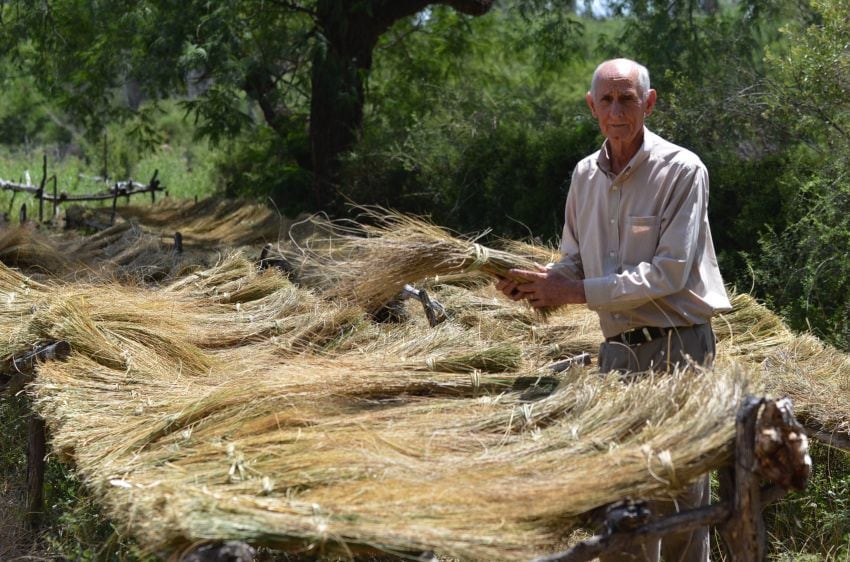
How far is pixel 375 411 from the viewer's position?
343cm

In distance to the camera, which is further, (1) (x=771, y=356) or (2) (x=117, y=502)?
(1) (x=771, y=356)

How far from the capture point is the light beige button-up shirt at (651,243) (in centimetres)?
327

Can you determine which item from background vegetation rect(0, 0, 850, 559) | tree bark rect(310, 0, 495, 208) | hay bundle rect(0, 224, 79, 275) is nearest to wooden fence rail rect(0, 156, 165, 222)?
background vegetation rect(0, 0, 850, 559)

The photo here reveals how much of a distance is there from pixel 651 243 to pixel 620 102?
0.44 metres

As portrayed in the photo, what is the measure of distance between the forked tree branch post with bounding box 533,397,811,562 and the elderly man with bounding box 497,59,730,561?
281 mm

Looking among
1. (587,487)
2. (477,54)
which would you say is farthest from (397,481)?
(477,54)

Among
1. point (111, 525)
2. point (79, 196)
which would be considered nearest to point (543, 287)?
point (111, 525)

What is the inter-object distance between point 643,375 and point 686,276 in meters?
0.34

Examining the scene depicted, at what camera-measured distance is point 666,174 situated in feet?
10.9

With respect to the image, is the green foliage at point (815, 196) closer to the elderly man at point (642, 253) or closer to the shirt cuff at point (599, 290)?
the elderly man at point (642, 253)

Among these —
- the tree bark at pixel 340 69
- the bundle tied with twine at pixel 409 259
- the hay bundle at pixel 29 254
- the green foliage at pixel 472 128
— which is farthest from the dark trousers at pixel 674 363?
the tree bark at pixel 340 69

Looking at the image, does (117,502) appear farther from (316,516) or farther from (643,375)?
(643,375)

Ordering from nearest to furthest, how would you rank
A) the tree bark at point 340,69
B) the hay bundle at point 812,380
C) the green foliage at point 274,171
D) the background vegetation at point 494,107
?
the hay bundle at point 812,380
the background vegetation at point 494,107
the tree bark at point 340,69
the green foliage at point 274,171

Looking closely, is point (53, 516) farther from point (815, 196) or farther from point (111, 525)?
point (815, 196)
